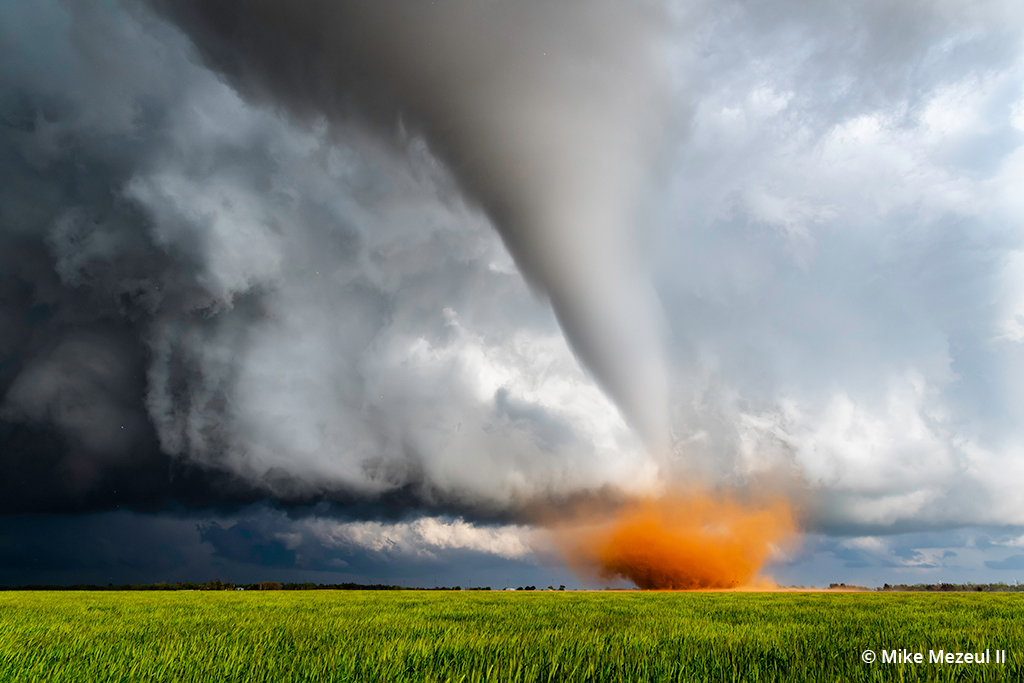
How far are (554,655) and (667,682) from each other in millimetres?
2516

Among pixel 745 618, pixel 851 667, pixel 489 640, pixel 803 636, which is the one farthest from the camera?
pixel 745 618

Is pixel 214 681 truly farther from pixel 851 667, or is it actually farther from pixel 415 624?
pixel 851 667

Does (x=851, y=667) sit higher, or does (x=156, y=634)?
(x=851, y=667)

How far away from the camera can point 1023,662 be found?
8508 millimetres

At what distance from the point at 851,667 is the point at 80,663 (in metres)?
14.2

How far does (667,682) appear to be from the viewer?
7527 millimetres

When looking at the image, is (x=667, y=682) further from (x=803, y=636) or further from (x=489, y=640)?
(x=803, y=636)

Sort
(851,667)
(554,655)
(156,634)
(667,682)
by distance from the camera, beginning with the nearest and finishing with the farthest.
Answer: (667,682) → (851,667) → (554,655) → (156,634)

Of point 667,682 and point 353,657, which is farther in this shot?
point 353,657

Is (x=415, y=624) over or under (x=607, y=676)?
under

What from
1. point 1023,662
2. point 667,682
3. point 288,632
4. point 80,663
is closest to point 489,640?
point 667,682

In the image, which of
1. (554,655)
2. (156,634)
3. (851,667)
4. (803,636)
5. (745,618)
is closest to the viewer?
(851,667)

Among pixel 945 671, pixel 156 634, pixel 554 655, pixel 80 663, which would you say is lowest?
pixel 156 634

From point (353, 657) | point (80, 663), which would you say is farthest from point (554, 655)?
point (80, 663)
